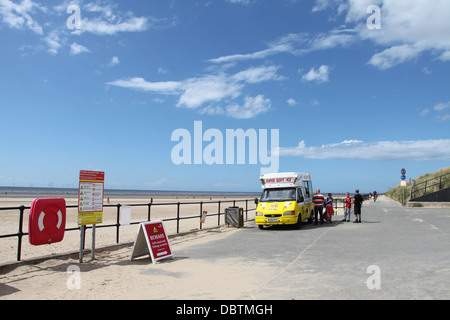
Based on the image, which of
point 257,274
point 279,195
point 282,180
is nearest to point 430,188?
point 282,180

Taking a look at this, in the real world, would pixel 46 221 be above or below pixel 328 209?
above

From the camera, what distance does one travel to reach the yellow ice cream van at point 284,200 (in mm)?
16688

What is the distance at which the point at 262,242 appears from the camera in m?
12.5

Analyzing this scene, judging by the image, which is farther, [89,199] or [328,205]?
[328,205]

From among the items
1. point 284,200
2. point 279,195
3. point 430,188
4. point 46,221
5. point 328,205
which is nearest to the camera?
point 46,221

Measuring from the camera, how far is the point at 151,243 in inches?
364

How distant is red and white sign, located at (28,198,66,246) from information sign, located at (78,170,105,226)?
54 centimetres

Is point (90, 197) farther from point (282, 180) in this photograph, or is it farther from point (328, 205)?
point (328, 205)

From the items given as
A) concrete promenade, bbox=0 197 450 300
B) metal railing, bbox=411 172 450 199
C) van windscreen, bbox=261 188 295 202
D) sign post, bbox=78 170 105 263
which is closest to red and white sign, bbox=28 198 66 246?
sign post, bbox=78 170 105 263

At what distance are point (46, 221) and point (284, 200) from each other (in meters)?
11.5

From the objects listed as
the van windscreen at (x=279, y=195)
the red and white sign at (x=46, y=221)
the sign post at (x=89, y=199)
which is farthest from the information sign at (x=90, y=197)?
the van windscreen at (x=279, y=195)

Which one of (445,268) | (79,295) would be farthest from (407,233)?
(79,295)
